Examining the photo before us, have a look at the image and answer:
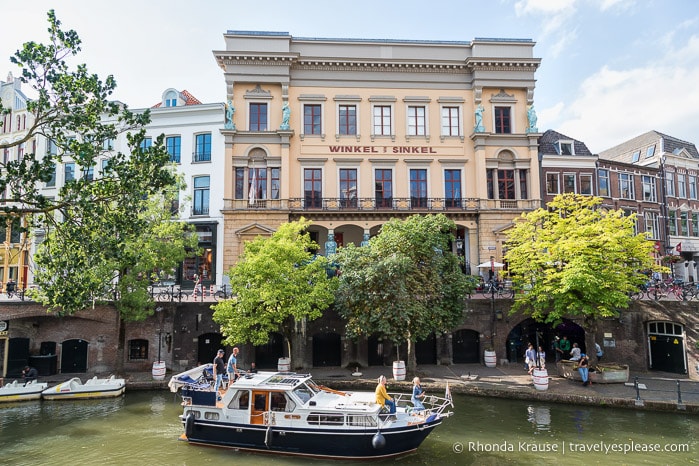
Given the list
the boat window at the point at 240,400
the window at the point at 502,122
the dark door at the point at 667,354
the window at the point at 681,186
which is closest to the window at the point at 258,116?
the window at the point at 502,122

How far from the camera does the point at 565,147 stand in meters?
34.3

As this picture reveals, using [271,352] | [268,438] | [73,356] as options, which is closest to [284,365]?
[271,352]

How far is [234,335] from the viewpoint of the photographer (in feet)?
69.8

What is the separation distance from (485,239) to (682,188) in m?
19.9

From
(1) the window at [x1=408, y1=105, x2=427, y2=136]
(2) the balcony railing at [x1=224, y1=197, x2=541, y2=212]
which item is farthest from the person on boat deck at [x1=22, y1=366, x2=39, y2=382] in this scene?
(1) the window at [x1=408, y1=105, x2=427, y2=136]

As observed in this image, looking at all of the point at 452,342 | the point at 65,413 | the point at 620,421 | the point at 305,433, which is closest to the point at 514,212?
the point at 452,342

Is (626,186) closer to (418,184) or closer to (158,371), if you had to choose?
(418,184)

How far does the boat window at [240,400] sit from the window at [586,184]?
28.9m

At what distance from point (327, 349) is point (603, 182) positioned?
24.8 m

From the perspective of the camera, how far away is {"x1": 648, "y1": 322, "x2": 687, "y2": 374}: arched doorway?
2298 centimetres

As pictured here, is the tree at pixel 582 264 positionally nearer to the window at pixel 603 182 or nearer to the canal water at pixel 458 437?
the canal water at pixel 458 437

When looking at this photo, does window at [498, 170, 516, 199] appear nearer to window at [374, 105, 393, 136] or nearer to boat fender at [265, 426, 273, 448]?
window at [374, 105, 393, 136]

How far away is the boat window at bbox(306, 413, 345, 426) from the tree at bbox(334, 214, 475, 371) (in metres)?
6.59

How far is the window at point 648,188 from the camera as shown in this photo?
118 ft
